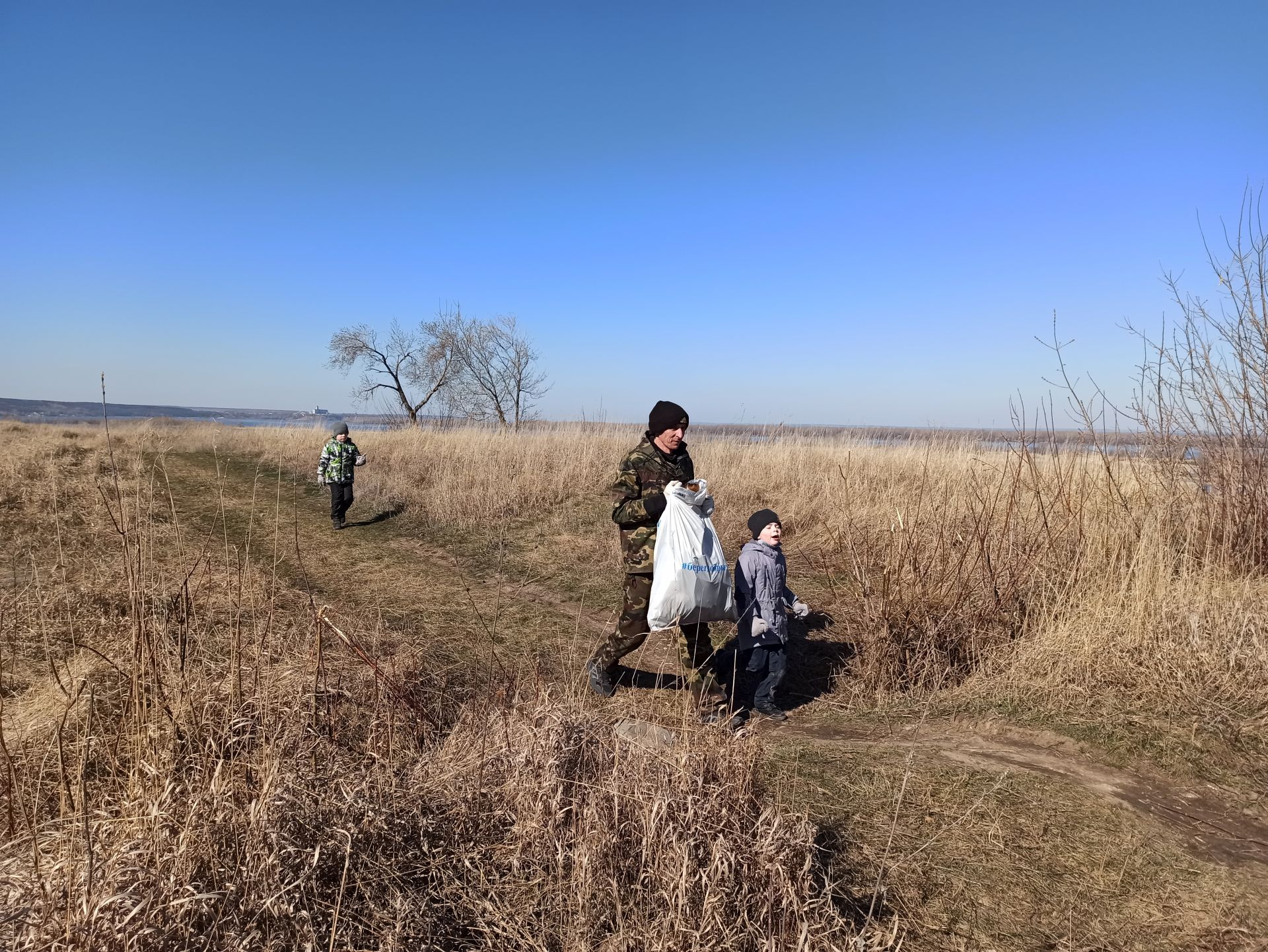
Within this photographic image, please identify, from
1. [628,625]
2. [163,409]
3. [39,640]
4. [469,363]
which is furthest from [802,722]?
[163,409]

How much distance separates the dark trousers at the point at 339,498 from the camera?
31.7 ft

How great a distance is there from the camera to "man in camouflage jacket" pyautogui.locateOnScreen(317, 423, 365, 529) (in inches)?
375

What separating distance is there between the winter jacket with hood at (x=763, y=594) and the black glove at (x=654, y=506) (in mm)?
670

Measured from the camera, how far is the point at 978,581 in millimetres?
4617

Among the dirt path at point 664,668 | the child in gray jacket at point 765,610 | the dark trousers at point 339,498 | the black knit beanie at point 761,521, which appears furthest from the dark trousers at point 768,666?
the dark trousers at point 339,498

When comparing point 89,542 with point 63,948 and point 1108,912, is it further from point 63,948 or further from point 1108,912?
point 1108,912

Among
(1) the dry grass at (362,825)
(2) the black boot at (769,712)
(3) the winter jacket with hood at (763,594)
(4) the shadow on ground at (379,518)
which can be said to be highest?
(3) the winter jacket with hood at (763,594)

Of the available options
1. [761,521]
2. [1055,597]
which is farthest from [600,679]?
[1055,597]

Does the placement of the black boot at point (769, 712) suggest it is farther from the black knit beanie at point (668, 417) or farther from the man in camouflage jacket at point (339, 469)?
the man in camouflage jacket at point (339, 469)

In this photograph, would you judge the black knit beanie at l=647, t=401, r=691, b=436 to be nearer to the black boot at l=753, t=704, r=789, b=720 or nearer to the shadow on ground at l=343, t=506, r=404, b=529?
the black boot at l=753, t=704, r=789, b=720

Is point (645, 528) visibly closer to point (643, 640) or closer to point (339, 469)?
point (643, 640)

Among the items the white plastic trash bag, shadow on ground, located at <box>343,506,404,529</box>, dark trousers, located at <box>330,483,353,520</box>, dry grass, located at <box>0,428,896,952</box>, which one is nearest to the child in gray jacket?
the white plastic trash bag

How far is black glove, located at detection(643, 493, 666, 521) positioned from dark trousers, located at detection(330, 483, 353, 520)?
7.05 metres

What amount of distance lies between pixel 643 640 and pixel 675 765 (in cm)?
170
